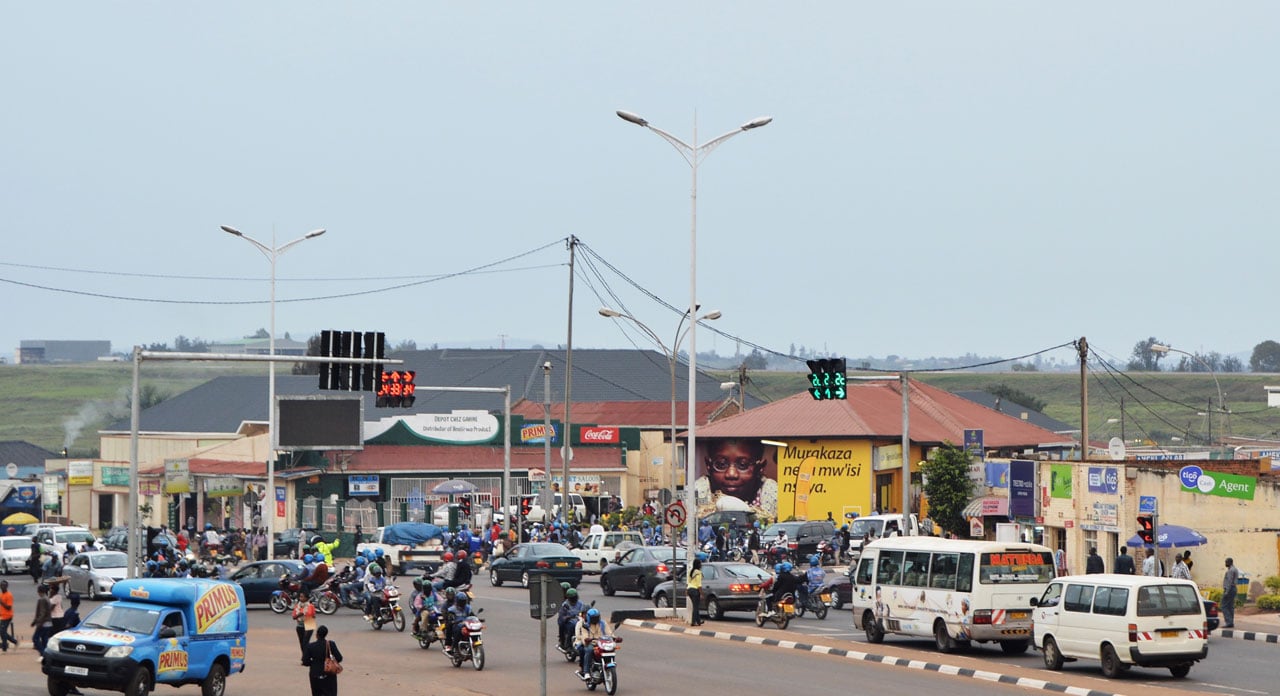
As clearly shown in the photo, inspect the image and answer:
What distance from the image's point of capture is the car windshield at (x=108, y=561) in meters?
42.7

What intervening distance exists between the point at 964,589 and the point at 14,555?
37.5m

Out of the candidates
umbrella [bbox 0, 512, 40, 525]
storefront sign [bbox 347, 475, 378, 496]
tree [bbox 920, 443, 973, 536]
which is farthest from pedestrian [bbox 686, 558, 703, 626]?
umbrella [bbox 0, 512, 40, 525]

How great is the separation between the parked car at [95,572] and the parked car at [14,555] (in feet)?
36.7

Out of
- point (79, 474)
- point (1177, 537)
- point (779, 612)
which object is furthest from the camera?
point (79, 474)

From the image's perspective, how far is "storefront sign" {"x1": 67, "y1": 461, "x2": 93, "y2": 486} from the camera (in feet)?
267

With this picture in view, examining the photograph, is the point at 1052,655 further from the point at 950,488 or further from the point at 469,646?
the point at 950,488

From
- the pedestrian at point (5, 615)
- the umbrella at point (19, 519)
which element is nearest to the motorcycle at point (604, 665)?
the pedestrian at point (5, 615)

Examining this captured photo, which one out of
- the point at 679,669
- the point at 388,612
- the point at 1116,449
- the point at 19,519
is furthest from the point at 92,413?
the point at 679,669

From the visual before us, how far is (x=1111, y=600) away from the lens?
2445 centimetres

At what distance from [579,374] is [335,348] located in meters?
67.7

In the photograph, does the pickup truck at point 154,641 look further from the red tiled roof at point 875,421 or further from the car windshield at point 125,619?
the red tiled roof at point 875,421

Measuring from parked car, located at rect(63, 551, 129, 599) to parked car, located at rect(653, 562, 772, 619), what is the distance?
16225 millimetres

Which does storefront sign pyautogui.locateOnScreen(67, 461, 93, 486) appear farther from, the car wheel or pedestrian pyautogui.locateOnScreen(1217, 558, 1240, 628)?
the car wheel

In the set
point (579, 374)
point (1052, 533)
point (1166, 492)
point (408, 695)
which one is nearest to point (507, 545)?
point (1052, 533)
